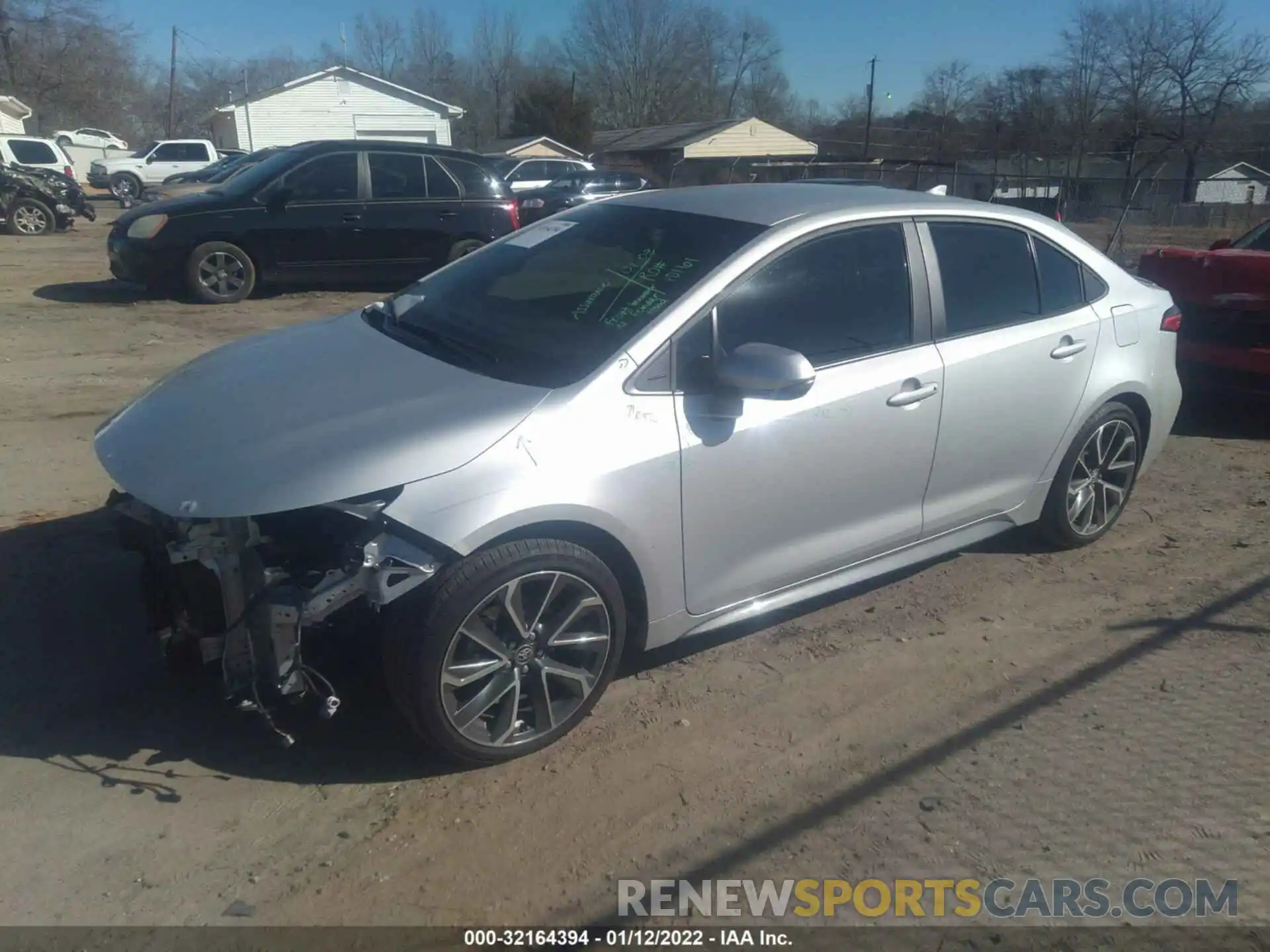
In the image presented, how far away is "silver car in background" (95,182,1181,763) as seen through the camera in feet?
9.75

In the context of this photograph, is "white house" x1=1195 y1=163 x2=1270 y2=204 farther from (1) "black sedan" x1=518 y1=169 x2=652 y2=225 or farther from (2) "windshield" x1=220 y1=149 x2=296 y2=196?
(2) "windshield" x1=220 y1=149 x2=296 y2=196

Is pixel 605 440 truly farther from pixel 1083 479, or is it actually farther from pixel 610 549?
pixel 1083 479

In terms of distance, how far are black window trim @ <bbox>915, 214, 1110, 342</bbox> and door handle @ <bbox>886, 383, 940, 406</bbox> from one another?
0.23 m

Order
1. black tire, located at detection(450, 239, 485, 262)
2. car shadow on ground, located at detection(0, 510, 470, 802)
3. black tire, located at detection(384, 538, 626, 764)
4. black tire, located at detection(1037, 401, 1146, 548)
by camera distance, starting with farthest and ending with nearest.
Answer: black tire, located at detection(450, 239, 485, 262) → black tire, located at detection(1037, 401, 1146, 548) → car shadow on ground, located at detection(0, 510, 470, 802) → black tire, located at detection(384, 538, 626, 764)

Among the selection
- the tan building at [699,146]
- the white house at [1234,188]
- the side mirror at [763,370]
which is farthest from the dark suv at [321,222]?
the white house at [1234,188]

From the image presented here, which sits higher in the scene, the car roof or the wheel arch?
the car roof

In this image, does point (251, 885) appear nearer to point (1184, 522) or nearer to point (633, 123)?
point (1184, 522)

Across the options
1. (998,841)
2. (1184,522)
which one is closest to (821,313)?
(998,841)

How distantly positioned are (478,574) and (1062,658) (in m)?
2.51

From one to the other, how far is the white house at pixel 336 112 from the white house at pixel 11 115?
27.9 feet

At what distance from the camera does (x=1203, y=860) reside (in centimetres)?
298

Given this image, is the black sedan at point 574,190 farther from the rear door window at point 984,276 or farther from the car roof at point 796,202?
the rear door window at point 984,276

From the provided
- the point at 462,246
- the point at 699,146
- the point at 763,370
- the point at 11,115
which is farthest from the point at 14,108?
the point at 763,370

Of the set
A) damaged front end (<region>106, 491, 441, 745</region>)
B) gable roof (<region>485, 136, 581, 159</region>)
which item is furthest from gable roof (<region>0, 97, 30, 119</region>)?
damaged front end (<region>106, 491, 441, 745</region>)
